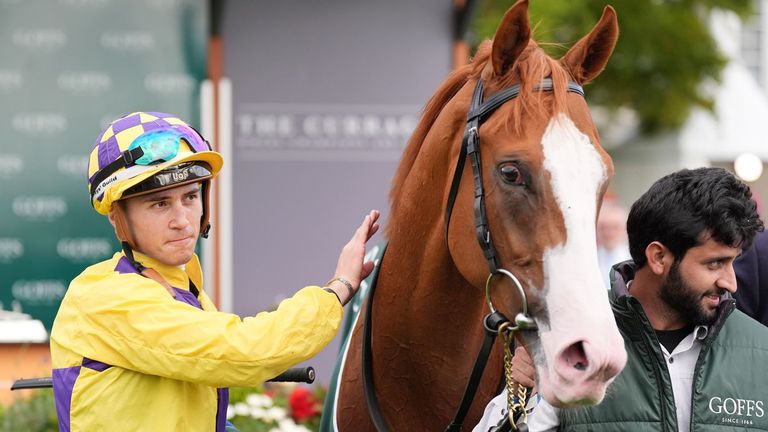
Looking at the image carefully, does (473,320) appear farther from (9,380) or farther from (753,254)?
(9,380)

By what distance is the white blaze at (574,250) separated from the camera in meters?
2.12

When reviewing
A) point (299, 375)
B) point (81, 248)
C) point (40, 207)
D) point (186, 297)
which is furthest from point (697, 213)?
point (40, 207)

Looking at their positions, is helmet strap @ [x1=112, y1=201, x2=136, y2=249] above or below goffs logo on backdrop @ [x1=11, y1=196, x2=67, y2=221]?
below

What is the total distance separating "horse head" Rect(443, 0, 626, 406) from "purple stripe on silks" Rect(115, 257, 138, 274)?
824mm

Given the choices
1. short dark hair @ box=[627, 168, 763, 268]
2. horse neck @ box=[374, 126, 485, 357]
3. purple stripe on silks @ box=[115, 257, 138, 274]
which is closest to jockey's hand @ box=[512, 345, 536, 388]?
horse neck @ box=[374, 126, 485, 357]

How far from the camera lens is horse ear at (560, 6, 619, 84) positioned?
2.60 metres

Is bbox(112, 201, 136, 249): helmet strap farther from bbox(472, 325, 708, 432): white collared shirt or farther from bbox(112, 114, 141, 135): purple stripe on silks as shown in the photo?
bbox(472, 325, 708, 432): white collared shirt

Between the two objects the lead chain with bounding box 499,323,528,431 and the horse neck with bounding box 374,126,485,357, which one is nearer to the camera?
the lead chain with bounding box 499,323,528,431

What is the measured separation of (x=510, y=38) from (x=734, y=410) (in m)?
1.07

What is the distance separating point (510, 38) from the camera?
2.51 metres

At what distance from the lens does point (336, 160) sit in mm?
6008

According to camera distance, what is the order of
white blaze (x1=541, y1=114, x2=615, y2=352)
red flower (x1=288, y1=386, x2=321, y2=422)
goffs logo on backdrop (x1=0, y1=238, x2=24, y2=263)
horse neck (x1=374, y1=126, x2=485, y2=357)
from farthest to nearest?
goffs logo on backdrop (x1=0, y1=238, x2=24, y2=263), red flower (x1=288, y1=386, x2=321, y2=422), horse neck (x1=374, y1=126, x2=485, y2=357), white blaze (x1=541, y1=114, x2=615, y2=352)

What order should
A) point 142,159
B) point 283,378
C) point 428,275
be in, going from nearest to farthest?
point 142,159 → point 428,275 → point 283,378

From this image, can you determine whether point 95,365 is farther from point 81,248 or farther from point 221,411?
point 81,248
